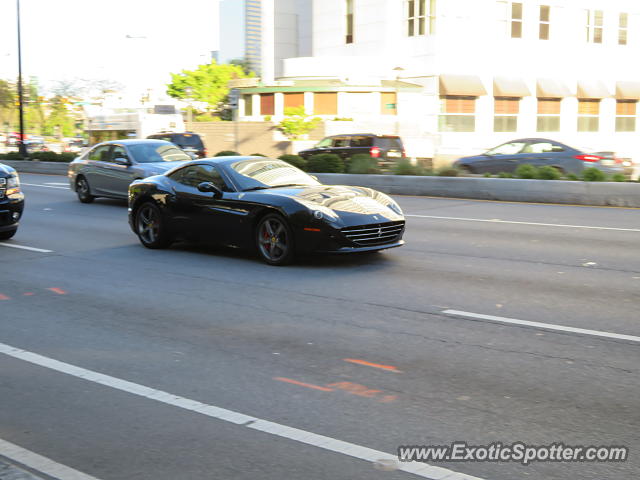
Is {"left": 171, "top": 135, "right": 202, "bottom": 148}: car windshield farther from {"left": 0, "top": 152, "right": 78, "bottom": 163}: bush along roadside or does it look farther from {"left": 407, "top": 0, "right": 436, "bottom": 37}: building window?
{"left": 407, "top": 0, "right": 436, "bottom": 37}: building window

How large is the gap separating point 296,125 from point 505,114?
1447cm

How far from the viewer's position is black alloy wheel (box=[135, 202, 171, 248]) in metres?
11.7

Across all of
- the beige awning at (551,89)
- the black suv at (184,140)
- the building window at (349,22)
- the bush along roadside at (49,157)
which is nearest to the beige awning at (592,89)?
the beige awning at (551,89)

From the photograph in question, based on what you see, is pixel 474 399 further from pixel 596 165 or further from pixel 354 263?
pixel 596 165

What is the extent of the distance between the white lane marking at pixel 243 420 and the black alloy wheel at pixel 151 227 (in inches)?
214

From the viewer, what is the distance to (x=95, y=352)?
625 cm

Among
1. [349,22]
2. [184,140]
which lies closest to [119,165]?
[184,140]

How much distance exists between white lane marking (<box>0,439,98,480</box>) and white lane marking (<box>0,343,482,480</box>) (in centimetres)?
98

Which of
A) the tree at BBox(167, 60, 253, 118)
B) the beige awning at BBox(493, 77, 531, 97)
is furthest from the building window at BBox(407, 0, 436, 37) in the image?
the tree at BBox(167, 60, 253, 118)

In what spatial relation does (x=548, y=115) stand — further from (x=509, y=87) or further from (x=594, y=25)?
(x=594, y=25)

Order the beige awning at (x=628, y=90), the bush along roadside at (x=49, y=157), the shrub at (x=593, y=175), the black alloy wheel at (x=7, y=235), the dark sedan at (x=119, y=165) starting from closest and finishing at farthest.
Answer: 1. the black alloy wheel at (x=7, y=235)
2. the dark sedan at (x=119, y=165)
3. the shrub at (x=593, y=175)
4. the bush along roadside at (x=49, y=157)
5. the beige awning at (x=628, y=90)

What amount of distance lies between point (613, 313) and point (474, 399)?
2862 millimetres

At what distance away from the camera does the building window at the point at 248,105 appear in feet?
168

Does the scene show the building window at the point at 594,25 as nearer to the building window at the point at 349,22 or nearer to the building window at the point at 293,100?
the building window at the point at 349,22
